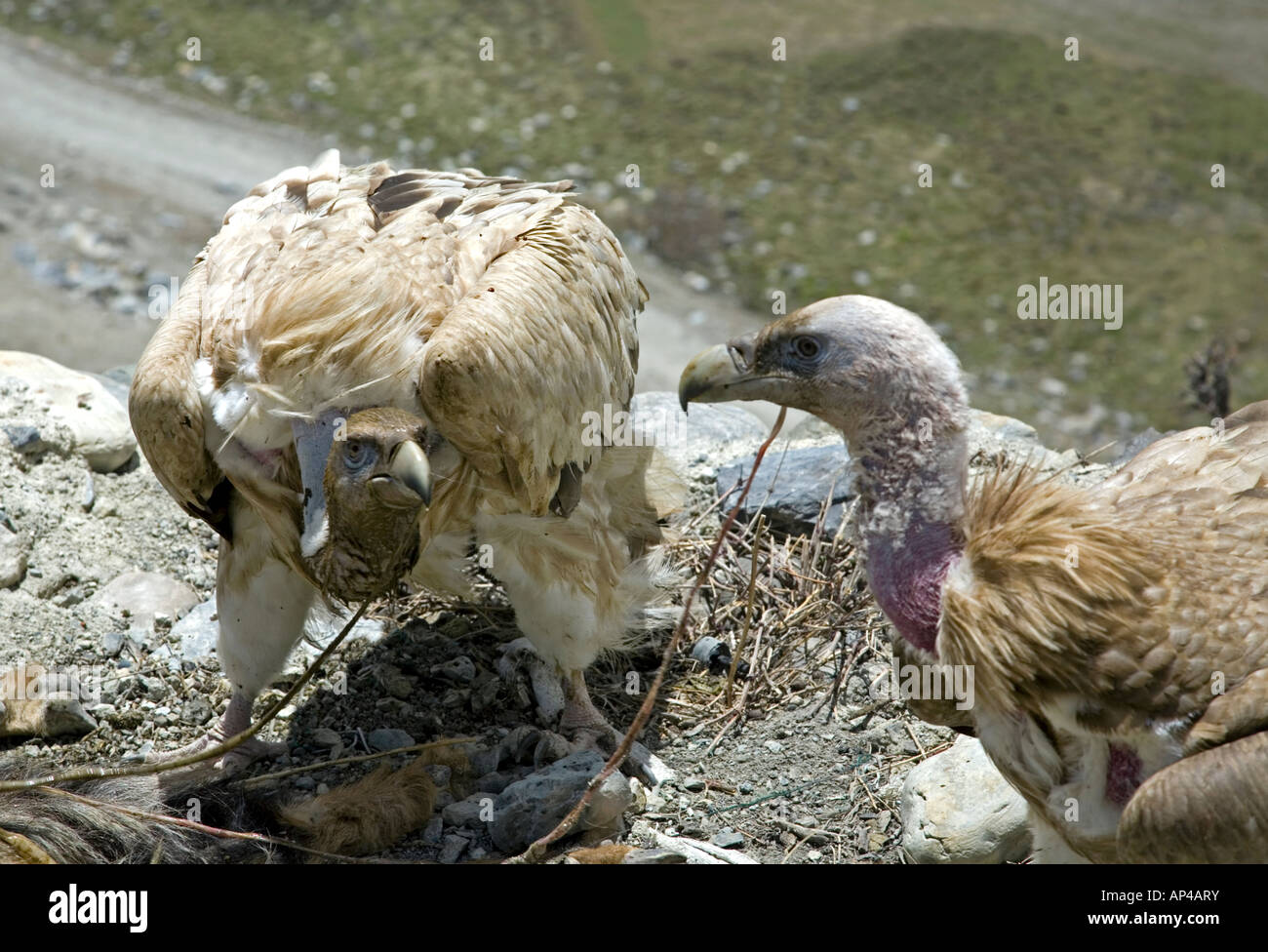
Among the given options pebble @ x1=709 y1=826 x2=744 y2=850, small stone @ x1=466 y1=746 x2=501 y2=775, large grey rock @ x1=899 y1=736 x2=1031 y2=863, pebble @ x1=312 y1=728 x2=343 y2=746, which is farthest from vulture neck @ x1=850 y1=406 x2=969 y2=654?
pebble @ x1=312 y1=728 x2=343 y2=746

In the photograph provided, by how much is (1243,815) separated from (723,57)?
1393cm

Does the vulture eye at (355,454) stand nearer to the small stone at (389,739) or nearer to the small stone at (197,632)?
the small stone at (389,739)

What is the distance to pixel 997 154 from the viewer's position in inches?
545

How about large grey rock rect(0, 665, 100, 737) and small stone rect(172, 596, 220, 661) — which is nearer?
large grey rock rect(0, 665, 100, 737)

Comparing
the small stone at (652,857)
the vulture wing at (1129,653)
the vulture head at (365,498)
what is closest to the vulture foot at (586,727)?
the small stone at (652,857)

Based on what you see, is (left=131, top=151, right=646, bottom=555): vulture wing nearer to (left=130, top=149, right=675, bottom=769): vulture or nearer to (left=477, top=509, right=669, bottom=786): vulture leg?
(left=130, top=149, right=675, bottom=769): vulture

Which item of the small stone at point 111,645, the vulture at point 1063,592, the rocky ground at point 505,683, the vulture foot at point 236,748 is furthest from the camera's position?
the small stone at point 111,645

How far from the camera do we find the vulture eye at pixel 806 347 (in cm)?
362

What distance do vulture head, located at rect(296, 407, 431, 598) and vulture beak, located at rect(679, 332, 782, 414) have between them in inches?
31.2

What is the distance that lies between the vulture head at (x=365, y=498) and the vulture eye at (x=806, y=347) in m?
1.08

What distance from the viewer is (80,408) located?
6352 mm

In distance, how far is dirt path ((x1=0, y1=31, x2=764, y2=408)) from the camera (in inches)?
435
